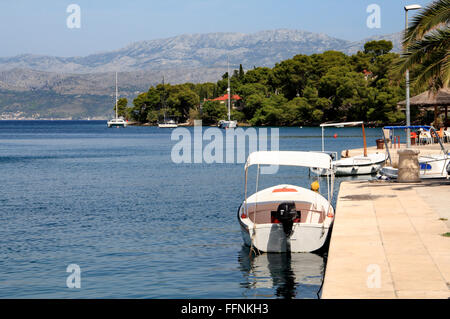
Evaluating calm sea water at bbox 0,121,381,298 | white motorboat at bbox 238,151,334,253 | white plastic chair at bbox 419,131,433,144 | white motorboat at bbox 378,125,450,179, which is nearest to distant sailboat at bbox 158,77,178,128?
white plastic chair at bbox 419,131,433,144

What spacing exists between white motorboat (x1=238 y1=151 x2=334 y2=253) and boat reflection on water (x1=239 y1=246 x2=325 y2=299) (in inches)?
12.7

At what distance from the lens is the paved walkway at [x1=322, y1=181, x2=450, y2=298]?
10.3 meters

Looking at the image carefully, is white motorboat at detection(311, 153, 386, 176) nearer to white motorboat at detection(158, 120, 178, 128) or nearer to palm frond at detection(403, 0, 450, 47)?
palm frond at detection(403, 0, 450, 47)

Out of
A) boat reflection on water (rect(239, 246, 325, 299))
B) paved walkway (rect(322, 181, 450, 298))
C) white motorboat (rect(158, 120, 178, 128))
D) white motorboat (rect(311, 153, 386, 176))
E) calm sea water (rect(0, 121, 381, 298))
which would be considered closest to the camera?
paved walkway (rect(322, 181, 450, 298))

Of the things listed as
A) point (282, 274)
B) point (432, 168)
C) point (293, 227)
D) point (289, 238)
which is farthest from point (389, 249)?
point (432, 168)

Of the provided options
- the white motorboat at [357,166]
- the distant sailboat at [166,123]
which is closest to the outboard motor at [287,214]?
the white motorboat at [357,166]

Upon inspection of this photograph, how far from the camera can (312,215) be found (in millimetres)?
18250

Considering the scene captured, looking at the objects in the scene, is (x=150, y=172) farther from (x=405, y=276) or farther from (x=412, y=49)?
(x=405, y=276)

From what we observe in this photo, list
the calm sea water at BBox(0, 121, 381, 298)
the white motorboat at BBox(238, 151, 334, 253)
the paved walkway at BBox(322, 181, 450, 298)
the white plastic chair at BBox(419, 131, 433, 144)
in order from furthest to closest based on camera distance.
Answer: the white plastic chair at BBox(419, 131, 433, 144) → the white motorboat at BBox(238, 151, 334, 253) → the calm sea water at BBox(0, 121, 381, 298) → the paved walkway at BBox(322, 181, 450, 298)

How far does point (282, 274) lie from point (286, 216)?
1.53m

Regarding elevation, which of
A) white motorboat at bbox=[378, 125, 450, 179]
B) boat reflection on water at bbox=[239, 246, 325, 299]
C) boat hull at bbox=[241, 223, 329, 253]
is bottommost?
boat reflection on water at bbox=[239, 246, 325, 299]

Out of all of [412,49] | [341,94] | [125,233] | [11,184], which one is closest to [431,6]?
[412,49]

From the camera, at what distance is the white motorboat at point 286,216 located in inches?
671

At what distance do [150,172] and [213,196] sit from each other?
1696cm
